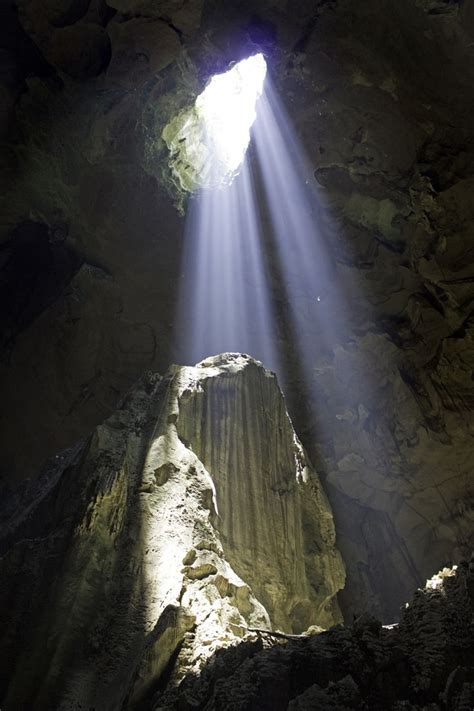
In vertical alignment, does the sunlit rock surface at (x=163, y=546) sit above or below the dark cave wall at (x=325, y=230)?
below

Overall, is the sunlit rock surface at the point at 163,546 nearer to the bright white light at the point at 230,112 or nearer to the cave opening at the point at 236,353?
the cave opening at the point at 236,353

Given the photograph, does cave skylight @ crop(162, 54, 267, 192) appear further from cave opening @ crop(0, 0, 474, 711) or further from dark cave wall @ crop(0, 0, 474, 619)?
dark cave wall @ crop(0, 0, 474, 619)

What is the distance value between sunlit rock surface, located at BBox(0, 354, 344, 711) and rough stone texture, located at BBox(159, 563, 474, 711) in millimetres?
527

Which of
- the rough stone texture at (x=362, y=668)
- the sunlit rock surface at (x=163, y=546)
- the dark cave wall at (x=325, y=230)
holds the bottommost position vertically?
the rough stone texture at (x=362, y=668)

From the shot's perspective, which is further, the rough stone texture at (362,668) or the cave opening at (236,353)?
the cave opening at (236,353)

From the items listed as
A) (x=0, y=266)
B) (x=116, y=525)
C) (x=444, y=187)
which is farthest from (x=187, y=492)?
(x=0, y=266)

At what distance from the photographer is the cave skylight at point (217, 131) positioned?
13.1 m

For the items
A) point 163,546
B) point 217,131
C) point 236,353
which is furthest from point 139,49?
point 163,546

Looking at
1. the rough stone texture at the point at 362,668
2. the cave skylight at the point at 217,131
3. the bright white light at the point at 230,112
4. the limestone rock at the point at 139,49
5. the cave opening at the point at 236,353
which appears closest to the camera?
the rough stone texture at the point at 362,668

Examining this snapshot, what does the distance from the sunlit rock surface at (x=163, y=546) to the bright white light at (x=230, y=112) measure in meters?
6.82

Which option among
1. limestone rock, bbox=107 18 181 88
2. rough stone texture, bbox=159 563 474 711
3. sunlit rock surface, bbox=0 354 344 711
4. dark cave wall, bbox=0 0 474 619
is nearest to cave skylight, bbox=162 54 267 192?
dark cave wall, bbox=0 0 474 619

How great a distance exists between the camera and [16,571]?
584 centimetres

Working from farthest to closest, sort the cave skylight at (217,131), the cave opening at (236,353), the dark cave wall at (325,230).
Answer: the cave skylight at (217,131)
the dark cave wall at (325,230)
the cave opening at (236,353)

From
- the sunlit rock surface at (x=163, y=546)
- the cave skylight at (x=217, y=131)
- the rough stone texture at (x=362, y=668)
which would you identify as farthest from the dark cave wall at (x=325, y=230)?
the rough stone texture at (x=362, y=668)
